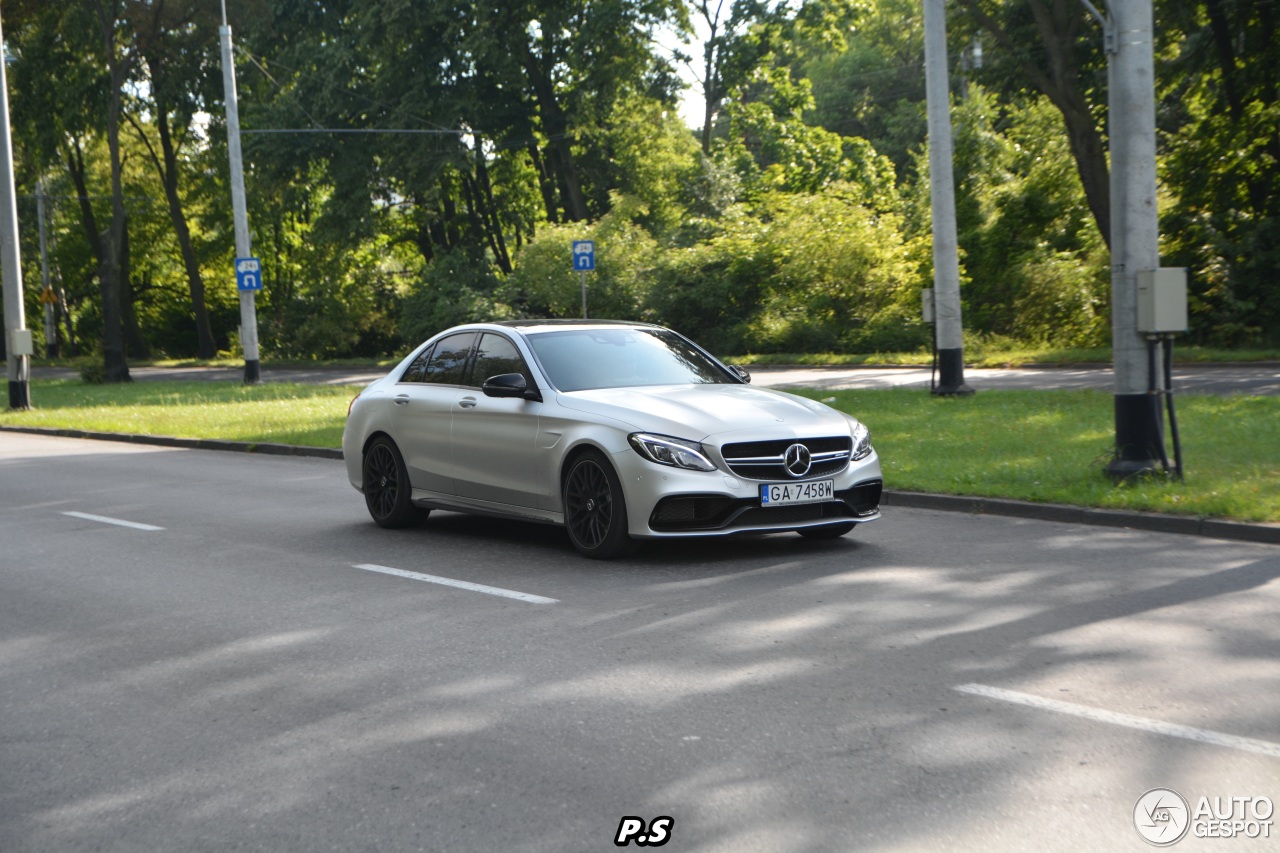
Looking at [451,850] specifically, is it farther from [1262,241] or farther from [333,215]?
[333,215]

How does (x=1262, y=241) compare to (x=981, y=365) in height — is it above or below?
above

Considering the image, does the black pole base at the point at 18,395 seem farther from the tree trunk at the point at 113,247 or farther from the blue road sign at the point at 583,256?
the blue road sign at the point at 583,256

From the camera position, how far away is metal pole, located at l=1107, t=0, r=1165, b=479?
11.1 meters

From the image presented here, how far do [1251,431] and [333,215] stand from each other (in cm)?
3726

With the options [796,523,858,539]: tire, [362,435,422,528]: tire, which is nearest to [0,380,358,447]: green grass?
[362,435,422,528]: tire

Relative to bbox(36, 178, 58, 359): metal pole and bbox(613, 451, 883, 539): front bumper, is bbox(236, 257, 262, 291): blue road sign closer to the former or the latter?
bbox(613, 451, 883, 539): front bumper

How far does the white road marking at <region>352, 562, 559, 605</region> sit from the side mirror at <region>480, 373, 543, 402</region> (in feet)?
4.76

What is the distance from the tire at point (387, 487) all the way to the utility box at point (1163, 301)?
5813 millimetres

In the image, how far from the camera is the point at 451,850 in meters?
4.16

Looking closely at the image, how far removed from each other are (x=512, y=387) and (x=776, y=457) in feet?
6.53

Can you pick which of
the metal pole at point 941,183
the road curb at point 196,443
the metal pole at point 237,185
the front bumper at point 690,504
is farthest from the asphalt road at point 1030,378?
the front bumper at point 690,504

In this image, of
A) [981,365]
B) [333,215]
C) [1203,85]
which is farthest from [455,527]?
[333,215]

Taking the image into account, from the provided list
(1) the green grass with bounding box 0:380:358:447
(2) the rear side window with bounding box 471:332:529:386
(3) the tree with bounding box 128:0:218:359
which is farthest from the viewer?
(3) the tree with bounding box 128:0:218:359

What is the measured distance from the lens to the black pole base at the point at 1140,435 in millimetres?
11234
